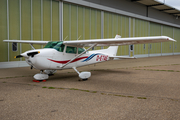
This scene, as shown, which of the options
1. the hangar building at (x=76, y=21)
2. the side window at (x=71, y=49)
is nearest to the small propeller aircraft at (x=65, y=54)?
the side window at (x=71, y=49)

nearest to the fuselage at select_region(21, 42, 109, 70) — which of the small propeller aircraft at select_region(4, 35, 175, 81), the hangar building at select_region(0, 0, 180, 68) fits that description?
the small propeller aircraft at select_region(4, 35, 175, 81)

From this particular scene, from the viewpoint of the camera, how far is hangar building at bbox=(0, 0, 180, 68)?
13.1 meters

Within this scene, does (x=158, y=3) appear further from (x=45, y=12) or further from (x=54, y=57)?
(x=54, y=57)

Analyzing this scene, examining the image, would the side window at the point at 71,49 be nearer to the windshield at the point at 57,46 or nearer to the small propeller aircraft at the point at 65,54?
the small propeller aircraft at the point at 65,54

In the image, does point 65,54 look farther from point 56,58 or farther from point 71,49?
point 56,58

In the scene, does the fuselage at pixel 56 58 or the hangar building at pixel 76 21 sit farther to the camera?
the hangar building at pixel 76 21

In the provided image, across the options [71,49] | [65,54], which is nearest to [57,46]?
[65,54]

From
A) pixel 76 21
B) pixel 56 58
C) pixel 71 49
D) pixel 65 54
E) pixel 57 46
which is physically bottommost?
pixel 56 58

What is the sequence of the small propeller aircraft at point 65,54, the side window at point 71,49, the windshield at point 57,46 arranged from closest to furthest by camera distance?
the small propeller aircraft at point 65,54, the windshield at point 57,46, the side window at point 71,49

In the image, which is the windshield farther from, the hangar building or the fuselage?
the hangar building

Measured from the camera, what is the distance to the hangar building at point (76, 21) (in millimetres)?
13126

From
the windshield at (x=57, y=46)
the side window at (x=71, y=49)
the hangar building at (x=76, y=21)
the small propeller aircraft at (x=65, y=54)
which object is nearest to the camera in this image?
the small propeller aircraft at (x=65, y=54)

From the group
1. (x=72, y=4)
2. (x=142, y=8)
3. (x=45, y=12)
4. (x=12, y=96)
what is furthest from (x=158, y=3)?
(x=12, y=96)

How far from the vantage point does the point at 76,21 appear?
1772cm
